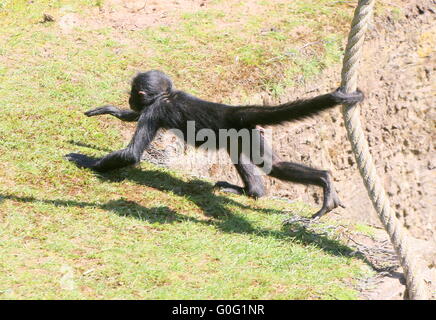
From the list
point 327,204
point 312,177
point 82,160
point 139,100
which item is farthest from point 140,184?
point 327,204

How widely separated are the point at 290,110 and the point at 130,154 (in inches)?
88.0

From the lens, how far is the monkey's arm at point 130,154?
23.0 feet

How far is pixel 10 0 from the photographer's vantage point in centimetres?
1236

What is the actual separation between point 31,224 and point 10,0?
824 centimetres

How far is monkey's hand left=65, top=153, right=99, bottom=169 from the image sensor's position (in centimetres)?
726

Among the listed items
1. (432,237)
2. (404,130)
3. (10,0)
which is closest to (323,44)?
(404,130)

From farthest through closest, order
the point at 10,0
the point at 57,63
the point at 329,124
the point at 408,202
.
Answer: the point at 10,0
the point at 408,202
the point at 329,124
the point at 57,63

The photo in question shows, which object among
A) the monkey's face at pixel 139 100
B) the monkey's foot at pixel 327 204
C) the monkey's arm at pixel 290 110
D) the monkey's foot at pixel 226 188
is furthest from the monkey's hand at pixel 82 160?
the monkey's foot at pixel 327 204

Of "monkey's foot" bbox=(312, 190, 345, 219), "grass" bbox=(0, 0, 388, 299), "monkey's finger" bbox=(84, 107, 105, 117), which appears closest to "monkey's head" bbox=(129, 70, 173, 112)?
"monkey's finger" bbox=(84, 107, 105, 117)

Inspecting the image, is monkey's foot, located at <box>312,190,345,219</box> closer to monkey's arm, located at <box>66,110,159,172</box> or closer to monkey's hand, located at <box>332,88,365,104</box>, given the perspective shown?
monkey's hand, located at <box>332,88,365,104</box>

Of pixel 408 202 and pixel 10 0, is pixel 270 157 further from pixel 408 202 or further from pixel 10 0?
pixel 10 0

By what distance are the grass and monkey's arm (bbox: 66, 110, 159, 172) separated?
164 millimetres

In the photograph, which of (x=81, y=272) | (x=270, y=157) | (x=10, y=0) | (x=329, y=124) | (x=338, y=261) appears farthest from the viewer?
(x=10, y=0)

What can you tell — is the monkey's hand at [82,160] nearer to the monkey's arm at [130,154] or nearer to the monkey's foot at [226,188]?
the monkey's arm at [130,154]
